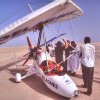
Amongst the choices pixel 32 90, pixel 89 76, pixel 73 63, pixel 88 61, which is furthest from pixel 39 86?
pixel 73 63

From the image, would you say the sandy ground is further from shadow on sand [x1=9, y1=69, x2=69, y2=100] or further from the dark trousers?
the dark trousers

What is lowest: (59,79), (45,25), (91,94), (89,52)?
(91,94)

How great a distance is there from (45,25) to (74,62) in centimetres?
249

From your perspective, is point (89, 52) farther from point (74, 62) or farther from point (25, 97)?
point (74, 62)

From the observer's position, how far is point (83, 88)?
997cm

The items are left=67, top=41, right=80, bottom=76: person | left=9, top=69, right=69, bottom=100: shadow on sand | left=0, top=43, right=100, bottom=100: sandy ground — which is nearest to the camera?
left=0, top=43, right=100, bottom=100: sandy ground

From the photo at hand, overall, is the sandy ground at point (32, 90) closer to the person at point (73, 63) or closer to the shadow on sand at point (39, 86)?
the shadow on sand at point (39, 86)

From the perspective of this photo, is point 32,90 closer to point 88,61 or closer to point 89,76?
point 89,76

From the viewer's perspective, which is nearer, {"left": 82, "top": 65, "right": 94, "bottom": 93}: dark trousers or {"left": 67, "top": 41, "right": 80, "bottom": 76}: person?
{"left": 82, "top": 65, "right": 94, "bottom": 93}: dark trousers

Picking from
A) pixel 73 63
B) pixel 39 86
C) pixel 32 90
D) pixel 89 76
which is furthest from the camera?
pixel 73 63

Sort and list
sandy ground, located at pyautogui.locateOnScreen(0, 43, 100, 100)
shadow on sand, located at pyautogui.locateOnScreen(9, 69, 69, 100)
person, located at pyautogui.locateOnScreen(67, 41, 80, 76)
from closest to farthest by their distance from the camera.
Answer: sandy ground, located at pyautogui.locateOnScreen(0, 43, 100, 100) < shadow on sand, located at pyautogui.locateOnScreen(9, 69, 69, 100) < person, located at pyautogui.locateOnScreen(67, 41, 80, 76)

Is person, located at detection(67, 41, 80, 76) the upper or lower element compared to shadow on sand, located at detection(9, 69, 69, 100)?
upper

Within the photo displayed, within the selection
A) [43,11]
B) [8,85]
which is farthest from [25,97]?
[43,11]

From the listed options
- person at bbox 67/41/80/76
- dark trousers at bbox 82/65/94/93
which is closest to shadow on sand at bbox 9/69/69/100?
dark trousers at bbox 82/65/94/93
